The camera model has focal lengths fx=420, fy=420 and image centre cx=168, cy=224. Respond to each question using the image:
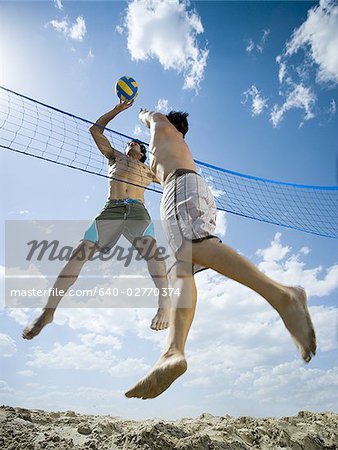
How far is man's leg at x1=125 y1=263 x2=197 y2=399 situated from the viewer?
93.8 inches

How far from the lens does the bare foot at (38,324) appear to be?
14.7 ft

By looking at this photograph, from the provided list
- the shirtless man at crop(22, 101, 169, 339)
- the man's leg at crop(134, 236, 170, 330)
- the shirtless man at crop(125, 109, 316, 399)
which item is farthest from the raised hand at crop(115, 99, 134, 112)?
the shirtless man at crop(125, 109, 316, 399)

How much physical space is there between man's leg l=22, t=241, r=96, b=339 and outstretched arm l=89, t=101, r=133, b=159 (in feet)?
4.66

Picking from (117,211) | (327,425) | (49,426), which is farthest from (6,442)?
(327,425)

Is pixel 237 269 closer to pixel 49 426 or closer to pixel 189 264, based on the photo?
pixel 189 264

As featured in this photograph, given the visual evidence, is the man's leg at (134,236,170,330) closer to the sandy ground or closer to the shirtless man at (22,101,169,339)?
the shirtless man at (22,101,169,339)

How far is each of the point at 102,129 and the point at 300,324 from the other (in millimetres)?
3839

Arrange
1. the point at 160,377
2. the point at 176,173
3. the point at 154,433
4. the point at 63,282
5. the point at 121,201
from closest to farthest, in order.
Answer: the point at 160,377, the point at 176,173, the point at 154,433, the point at 63,282, the point at 121,201

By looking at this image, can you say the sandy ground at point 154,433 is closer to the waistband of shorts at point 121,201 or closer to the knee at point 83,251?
the knee at point 83,251

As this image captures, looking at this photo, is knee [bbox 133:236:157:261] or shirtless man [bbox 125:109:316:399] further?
knee [bbox 133:236:157:261]

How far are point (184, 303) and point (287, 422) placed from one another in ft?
15.3

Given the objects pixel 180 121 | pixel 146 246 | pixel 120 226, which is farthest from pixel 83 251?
pixel 180 121

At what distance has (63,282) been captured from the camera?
4.70 meters

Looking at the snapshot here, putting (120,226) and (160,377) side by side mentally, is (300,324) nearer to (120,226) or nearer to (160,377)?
(160,377)
